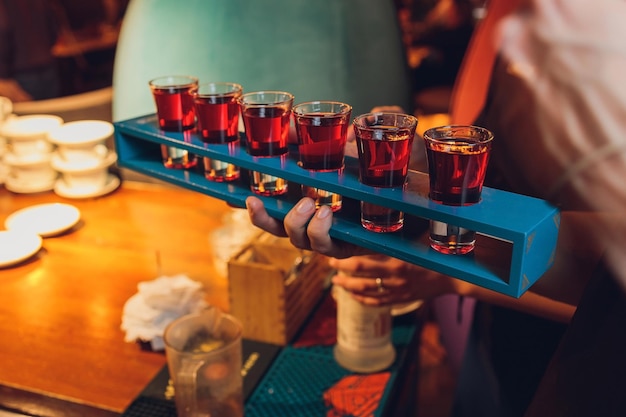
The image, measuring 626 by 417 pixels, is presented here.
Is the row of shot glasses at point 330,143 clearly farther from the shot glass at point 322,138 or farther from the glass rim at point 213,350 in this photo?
the glass rim at point 213,350

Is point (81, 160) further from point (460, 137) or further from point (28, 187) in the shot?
point (460, 137)

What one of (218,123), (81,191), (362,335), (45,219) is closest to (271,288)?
(362,335)

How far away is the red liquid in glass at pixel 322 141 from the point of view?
96 cm

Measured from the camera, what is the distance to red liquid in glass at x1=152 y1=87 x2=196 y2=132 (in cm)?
117

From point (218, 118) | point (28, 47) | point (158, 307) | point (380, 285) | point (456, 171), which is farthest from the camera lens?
point (28, 47)

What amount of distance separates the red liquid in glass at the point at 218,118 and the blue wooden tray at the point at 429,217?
0.07 ft

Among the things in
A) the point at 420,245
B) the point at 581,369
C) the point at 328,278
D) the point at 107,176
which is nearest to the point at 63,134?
the point at 107,176

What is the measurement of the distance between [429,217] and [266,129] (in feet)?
1.07

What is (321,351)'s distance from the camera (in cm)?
132

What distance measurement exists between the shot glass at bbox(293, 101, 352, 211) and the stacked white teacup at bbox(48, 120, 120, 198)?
1202 mm

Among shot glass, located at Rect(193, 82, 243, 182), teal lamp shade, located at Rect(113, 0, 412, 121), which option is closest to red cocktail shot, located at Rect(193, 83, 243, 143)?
shot glass, located at Rect(193, 82, 243, 182)

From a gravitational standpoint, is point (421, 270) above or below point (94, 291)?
above

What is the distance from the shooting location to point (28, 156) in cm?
208

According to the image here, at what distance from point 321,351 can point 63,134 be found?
3.94ft
